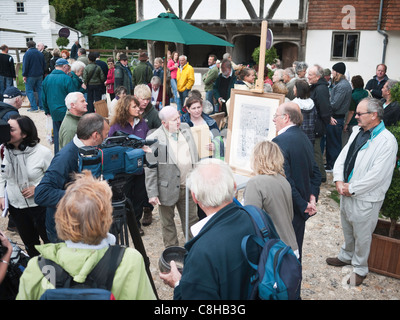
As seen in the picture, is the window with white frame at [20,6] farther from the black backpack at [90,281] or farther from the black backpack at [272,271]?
the black backpack at [272,271]

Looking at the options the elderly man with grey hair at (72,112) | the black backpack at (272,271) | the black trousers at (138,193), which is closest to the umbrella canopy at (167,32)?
the elderly man with grey hair at (72,112)

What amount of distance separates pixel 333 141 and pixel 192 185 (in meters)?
5.87

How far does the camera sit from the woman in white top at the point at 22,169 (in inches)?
133

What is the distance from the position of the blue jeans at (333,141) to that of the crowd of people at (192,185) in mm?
355

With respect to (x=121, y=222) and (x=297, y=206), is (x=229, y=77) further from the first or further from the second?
(x=121, y=222)

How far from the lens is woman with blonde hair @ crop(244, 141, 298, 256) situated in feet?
8.97

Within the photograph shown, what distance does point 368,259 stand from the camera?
4020 mm

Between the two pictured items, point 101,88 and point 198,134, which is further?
point 101,88

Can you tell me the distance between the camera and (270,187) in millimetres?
2730

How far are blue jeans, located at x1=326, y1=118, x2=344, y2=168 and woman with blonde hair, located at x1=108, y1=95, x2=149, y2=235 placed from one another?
4030mm

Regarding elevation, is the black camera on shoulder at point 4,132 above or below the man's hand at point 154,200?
above

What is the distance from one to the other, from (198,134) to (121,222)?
1.64m

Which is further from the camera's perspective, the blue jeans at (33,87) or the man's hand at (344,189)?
the blue jeans at (33,87)
